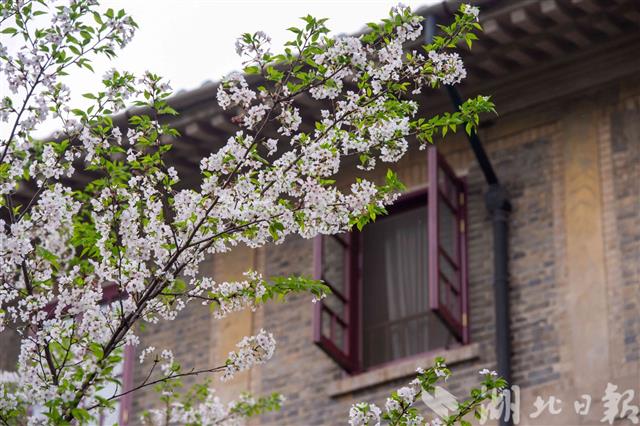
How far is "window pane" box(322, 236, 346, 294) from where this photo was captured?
543 inches

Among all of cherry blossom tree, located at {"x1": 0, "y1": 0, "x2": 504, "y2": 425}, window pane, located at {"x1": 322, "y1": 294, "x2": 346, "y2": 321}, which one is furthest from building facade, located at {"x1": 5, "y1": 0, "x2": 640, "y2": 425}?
cherry blossom tree, located at {"x1": 0, "y1": 0, "x2": 504, "y2": 425}

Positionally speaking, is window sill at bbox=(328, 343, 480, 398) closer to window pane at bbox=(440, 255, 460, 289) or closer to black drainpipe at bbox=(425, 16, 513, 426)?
black drainpipe at bbox=(425, 16, 513, 426)

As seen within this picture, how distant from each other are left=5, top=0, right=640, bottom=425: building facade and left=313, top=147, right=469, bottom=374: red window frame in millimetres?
18

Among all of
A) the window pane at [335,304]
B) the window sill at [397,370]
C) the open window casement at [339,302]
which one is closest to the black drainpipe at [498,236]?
the window sill at [397,370]

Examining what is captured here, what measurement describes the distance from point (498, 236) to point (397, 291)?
1.21 meters

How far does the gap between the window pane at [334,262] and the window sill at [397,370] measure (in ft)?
3.08

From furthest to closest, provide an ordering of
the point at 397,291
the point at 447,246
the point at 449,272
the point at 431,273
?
the point at 397,291
the point at 447,246
the point at 449,272
the point at 431,273

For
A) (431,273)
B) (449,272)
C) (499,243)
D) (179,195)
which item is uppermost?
(499,243)

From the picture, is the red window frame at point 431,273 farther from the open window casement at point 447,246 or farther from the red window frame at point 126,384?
the red window frame at point 126,384

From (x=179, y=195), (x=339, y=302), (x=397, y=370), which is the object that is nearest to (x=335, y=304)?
(x=339, y=302)

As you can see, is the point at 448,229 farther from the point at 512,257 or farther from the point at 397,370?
the point at 397,370

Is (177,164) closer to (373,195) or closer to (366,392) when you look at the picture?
(366,392)

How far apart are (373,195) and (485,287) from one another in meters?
4.80

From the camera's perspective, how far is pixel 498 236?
12.9 meters
